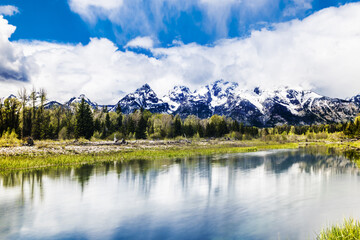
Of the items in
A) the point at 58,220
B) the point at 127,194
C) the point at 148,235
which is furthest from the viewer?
the point at 127,194

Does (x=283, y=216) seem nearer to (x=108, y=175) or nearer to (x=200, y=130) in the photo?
(x=108, y=175)

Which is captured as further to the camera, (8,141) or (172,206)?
(8,141)

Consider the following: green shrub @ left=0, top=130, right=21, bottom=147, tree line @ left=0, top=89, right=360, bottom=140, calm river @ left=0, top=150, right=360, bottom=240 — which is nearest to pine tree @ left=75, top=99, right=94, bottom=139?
tree line @ left=0, top=89, right=360, bottom=140

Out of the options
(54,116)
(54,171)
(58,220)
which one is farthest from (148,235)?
(54,116)

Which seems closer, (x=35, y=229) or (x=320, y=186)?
(x=35, y=229)

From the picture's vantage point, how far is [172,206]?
55.1ft

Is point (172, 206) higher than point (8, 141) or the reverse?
the reverse

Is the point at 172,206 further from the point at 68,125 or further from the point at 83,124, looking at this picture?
the point at 68,125

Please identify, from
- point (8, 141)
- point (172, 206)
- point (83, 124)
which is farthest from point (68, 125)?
point (172, 206)

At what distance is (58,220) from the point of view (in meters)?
14.0

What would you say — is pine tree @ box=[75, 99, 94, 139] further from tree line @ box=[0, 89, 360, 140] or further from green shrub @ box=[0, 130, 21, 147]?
green shrub @ box=[0, 130, 21, 147]

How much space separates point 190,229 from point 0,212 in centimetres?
1268

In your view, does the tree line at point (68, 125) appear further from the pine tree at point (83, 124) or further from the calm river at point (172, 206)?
the calm river at point (172, 206)

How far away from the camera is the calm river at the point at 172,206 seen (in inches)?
484
